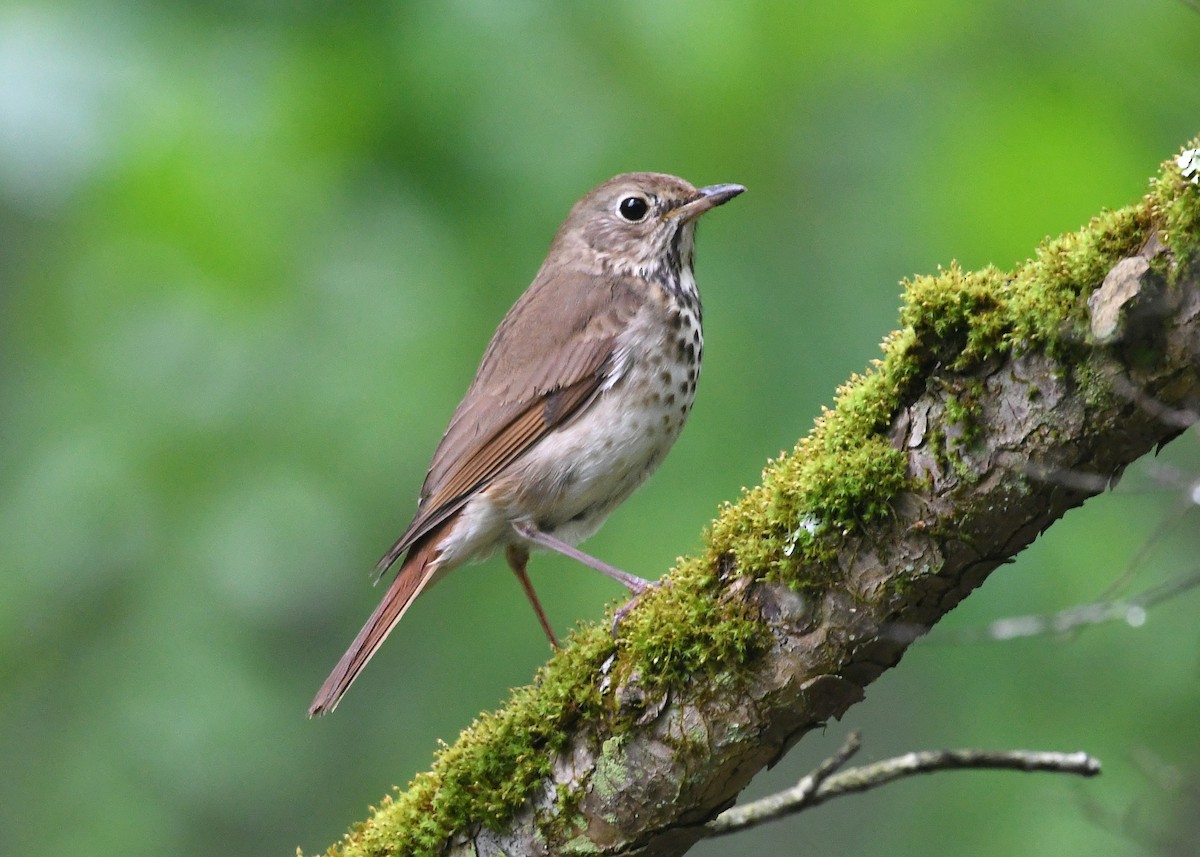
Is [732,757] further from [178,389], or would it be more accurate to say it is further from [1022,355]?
[178,389]

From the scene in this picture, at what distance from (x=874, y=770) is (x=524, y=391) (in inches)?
70.3

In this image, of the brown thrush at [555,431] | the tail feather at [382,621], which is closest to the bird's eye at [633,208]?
the brown thrush at [555,431]

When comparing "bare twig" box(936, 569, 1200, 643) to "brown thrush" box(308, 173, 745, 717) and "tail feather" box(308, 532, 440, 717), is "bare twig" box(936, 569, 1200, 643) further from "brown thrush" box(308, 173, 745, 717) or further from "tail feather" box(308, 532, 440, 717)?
"tail feather" box(308, 532, 440, 717)

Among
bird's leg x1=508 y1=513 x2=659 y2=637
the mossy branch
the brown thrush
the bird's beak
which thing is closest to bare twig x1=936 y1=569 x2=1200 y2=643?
the mossy branch

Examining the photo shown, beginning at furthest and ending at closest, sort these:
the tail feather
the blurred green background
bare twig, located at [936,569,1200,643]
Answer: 1. the blurred green background
2. the tail feather
3. bare twig, located at [936,569,1200,643]

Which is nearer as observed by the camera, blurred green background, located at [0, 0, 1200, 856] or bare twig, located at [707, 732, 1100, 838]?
bare twig, located at [707, 732, 1100, 838]

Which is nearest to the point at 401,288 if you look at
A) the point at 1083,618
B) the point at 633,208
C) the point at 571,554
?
the point at 633,208

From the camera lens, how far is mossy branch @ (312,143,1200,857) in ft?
7.69

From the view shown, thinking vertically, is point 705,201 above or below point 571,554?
above

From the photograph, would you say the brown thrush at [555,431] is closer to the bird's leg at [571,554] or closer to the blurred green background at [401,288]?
the bird's leg at [571,554]

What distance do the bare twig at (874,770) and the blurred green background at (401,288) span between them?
148cm

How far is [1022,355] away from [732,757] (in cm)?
99

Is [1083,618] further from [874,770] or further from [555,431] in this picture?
[555,431]

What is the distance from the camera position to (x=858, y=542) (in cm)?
261
